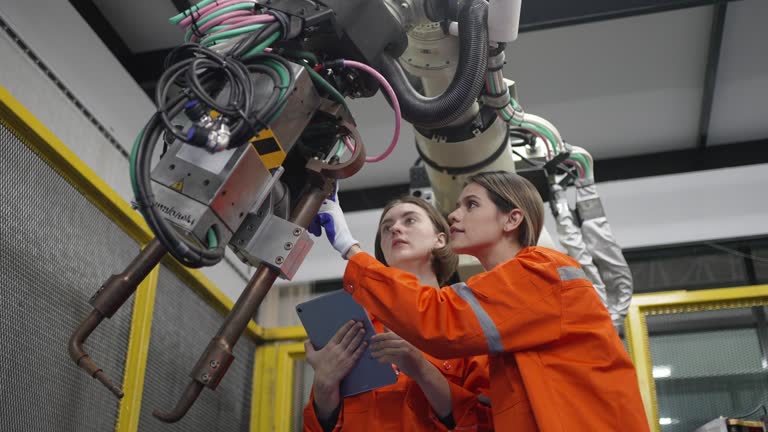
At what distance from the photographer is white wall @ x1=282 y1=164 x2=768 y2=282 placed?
4.49 metres

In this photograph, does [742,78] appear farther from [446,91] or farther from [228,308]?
[446,91]

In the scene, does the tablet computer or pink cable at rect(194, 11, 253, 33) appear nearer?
pink cable at rect(194, 11, 253, 33)

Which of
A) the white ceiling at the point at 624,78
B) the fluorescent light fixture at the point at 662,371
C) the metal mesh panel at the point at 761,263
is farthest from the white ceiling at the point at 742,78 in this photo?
the fluorescent light fixture at the point at 662,371

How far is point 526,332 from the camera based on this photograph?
1.88 m

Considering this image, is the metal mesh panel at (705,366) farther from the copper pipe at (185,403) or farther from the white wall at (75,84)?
the copper pipe at (185,403)

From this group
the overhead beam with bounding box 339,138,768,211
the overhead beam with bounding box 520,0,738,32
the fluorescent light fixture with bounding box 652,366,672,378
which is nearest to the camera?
the fluorescent light fixture with bounding box 652,366,672,378

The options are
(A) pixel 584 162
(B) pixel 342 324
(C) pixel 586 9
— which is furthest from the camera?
(C) pixel 586 9

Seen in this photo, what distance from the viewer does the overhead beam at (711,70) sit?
157 inches

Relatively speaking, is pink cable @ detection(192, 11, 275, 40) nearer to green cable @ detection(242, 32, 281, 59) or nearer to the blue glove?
green cable @ detection(242, 32, 281, 59)

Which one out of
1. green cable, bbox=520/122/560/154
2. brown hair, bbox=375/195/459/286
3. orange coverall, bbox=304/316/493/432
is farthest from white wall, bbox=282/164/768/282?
orange coverall, bbox=304/316/493/432

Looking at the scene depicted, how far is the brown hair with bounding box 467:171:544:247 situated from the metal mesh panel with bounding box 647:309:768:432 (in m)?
1.56

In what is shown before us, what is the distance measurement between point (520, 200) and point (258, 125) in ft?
3.53

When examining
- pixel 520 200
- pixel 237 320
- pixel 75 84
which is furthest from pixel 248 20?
pixel 75 84

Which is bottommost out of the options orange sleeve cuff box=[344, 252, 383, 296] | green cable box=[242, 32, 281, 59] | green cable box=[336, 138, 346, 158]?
orange sleeve cuff box=[344, 252, 383, 296]
